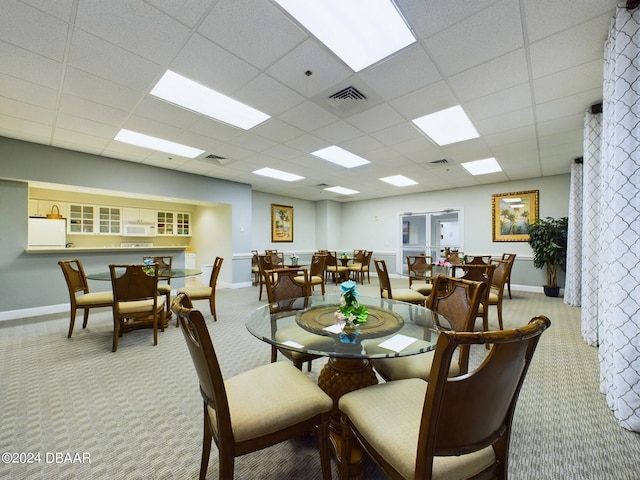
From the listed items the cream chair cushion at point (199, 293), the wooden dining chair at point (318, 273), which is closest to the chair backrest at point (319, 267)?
the wooden dining chair at point (318, 273)

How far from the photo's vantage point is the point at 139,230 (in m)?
7.51

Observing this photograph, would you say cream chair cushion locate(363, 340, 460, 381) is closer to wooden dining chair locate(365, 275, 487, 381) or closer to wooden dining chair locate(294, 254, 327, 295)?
wooden dining chair locate(365, 275, 487, 381)

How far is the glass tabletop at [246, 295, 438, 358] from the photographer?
1318mm

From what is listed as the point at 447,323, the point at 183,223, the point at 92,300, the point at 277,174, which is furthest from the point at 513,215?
the point at 183,223

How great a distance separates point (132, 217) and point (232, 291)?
360 cm

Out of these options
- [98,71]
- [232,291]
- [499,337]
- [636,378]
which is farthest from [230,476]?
[232,291]

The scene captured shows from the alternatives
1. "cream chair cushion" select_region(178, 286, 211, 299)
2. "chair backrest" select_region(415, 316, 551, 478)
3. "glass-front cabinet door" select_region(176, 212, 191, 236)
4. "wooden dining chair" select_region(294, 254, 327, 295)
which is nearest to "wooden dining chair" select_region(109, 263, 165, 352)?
"cream chair cushion" select_region(178, 286, 211, 299)

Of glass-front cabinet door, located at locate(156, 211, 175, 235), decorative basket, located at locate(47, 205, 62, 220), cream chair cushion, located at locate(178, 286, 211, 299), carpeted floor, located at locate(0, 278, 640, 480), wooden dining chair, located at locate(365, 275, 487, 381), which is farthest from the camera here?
glass-front cabinet door, located at locate(156, 211, 175, 235)

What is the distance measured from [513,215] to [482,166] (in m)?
2.19

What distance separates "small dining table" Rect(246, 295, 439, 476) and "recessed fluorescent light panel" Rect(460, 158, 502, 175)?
4.27 m

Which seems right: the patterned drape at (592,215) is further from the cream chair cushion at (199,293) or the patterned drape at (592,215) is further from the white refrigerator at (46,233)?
the white refrigerator at (46,233)

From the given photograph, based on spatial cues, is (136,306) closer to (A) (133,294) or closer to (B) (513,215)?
(A) (133,294)

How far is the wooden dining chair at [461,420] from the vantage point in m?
0.81

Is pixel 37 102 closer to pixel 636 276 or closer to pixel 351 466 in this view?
pixel 351 466
